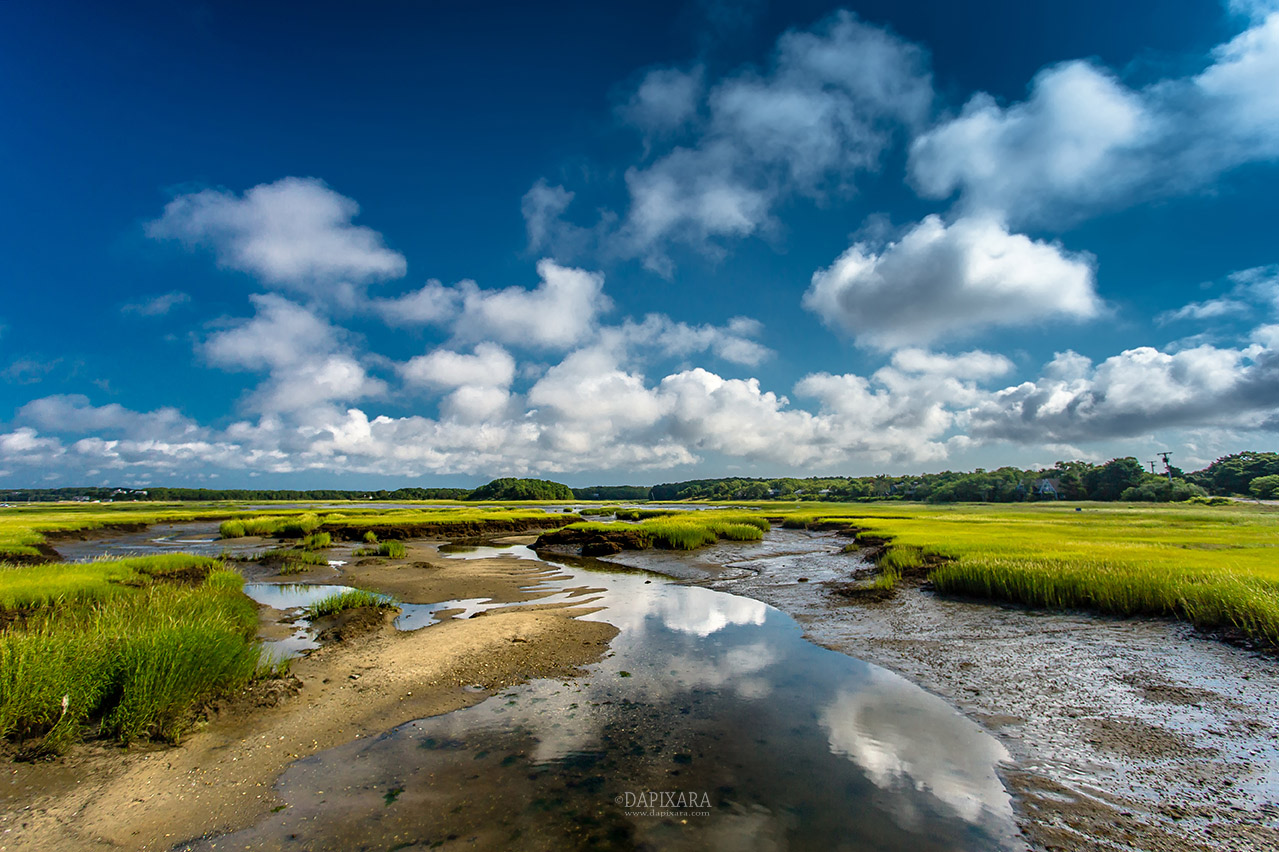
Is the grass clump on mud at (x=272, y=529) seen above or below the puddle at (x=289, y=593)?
below

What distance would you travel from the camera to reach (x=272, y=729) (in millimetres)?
8875

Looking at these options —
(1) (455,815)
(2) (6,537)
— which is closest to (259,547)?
(2) (6,537)

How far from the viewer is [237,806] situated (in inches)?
264

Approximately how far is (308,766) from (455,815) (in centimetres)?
296

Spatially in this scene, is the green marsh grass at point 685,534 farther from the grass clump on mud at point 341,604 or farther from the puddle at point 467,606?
the grass clump on mud at point 341,604

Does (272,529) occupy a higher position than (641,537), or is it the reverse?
(641,537)

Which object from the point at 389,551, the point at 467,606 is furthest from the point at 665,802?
the point at 389,551

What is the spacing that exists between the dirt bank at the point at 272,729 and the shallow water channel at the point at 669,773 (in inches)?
24.8

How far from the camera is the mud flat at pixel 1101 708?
6.46m

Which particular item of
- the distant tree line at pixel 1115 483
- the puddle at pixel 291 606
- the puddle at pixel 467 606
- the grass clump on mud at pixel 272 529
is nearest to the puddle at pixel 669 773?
the puddle at pixel 291 606

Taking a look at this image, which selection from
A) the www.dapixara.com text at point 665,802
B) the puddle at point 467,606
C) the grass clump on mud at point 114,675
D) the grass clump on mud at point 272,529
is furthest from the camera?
the grass clump on mud at point 272,529

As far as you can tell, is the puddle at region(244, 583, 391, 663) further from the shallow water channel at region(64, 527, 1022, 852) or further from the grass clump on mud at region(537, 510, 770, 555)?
A: the grass clump on mud at region(537, 510, 770, 555)

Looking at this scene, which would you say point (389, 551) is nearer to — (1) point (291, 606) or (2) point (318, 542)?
(2) point (318, 542)

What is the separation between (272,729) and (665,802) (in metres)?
7.09
